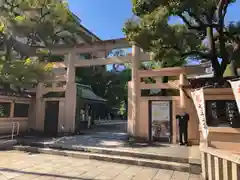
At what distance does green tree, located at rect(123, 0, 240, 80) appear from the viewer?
6.61m

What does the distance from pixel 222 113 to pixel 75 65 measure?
907cm

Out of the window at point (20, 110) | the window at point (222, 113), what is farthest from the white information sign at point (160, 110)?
the window at point (20, 110)

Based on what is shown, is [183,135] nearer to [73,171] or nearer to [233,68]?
[233,68]

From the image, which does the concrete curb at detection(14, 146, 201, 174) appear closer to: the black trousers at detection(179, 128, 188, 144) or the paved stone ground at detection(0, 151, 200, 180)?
the paved stone ground at detection(0, 151, 200, 180)

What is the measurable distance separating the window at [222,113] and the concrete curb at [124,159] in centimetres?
143

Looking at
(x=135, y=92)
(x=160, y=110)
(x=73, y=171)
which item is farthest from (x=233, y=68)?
(x=73, y=171)

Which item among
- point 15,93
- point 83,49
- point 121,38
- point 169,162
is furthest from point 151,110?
point 15,93

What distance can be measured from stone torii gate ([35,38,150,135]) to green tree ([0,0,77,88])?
1356 millimetres

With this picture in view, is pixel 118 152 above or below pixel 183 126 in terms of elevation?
below

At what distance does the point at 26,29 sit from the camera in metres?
10.9

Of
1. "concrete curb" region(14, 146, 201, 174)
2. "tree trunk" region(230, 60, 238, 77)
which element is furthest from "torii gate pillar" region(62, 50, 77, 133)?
"tree trunk" region(230, 60, 238, 77)

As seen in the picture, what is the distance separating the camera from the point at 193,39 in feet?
26.7

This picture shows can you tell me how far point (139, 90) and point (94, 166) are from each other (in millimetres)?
4929

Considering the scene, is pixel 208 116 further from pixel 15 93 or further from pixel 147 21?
pixel 15 93
